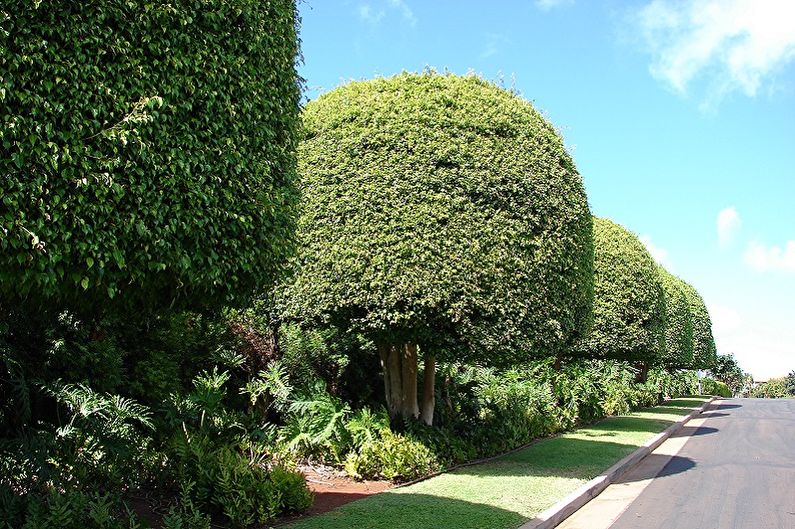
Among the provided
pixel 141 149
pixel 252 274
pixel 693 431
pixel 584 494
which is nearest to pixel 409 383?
pixel 584 494

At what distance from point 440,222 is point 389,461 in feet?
11.2

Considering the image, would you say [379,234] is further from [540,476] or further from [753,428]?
[753,428]

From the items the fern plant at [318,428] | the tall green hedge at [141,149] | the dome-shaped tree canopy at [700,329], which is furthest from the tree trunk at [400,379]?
the dome-shaped tree canopy at [700,329]

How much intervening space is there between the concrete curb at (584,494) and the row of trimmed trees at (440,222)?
6.73ft

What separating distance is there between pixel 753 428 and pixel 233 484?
1893cm

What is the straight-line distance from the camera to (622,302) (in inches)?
824

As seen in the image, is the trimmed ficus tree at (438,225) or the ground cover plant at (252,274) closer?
the ground cover plant at (252,274)

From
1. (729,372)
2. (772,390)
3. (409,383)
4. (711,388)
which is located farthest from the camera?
(772,390)

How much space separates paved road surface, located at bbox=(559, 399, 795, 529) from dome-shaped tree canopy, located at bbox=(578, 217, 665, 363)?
14.4ft

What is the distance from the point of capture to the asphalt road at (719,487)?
7961mm

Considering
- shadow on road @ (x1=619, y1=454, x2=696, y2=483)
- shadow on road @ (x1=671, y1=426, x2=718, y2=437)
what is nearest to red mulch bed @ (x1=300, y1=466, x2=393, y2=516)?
shadow on road @ (x1=619, y1=454, x2=696, y2=483)

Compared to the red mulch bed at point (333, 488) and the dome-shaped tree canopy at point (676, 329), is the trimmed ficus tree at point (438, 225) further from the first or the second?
the dome-shaped tree canopy at point (676, 329)

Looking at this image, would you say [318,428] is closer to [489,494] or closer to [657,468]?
[489,494]

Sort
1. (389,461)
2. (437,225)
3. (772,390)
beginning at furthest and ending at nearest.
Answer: (772,390) → (437,225) → (389,461)
